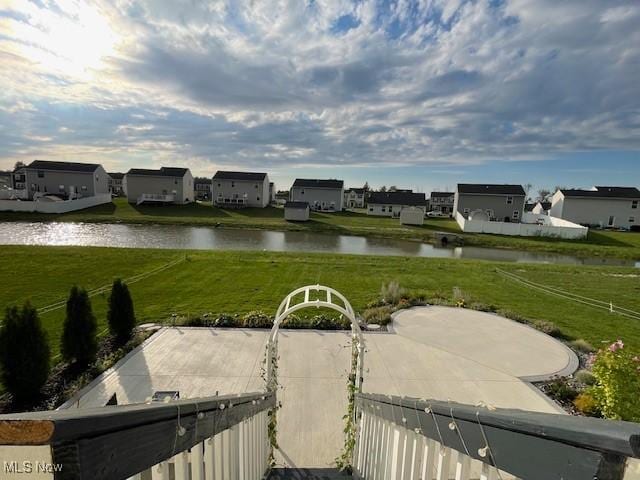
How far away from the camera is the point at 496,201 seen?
158 feet

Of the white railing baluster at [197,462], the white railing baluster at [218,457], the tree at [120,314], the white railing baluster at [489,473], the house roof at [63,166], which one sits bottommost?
the tree at [120,314]

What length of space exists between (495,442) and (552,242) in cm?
3756

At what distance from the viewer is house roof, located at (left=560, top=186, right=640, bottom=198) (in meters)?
45.4

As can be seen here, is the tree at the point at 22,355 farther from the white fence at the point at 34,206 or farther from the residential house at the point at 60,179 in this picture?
the residential house at the point at 60,179

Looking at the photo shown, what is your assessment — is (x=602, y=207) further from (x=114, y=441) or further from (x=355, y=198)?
(x=114, y=441)

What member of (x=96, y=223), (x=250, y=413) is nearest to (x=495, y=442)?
(x=250, y=413)

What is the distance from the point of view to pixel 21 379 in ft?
18.8

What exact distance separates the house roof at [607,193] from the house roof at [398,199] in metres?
18.6

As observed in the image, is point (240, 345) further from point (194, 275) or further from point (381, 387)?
point (194, 275)

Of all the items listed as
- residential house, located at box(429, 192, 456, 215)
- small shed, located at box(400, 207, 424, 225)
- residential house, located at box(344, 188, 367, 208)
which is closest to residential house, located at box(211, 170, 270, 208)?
small shed, located at box(400, 207, 424, 225)

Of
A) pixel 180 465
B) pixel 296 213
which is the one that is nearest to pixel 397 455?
pixel 180 465

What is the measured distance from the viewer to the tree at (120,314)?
27.2 feet

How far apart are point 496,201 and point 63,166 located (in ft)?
191

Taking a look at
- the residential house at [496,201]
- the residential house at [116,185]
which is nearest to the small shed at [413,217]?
the residential house at [496,201]
